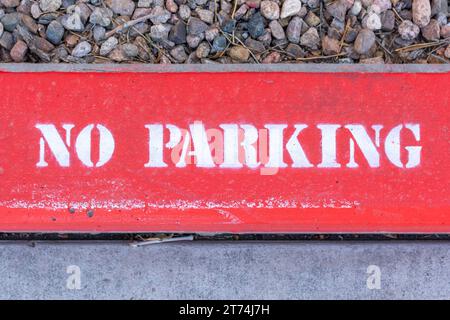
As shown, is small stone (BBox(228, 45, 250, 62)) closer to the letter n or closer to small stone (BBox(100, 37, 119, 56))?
small stone (BBox(100, 37, 119, 56))

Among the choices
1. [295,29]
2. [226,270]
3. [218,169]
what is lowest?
[226,270]

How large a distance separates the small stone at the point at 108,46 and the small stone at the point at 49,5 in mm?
184

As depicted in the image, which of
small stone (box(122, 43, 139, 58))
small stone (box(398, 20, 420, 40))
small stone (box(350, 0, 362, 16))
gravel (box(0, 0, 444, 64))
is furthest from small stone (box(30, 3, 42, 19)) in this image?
small stone (box(398, 20, 420, 40))

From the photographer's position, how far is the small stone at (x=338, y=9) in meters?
1.61

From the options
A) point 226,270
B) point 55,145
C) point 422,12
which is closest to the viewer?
point 55,145

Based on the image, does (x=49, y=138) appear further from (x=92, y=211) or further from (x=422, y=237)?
(x=422, y=237)

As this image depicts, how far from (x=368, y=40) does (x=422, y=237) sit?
0.70 meters

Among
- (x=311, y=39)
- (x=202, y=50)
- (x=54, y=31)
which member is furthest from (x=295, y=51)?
(x=54, y=31)

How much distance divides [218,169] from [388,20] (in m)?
0.72

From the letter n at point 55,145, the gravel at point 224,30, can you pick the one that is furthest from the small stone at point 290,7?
the letter n at point 55,145

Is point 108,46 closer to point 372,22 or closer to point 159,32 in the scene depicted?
point 159,32

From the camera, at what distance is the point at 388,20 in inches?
64.0

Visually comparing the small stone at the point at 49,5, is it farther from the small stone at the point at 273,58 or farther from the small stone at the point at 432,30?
the small stone at the point at 432,30
